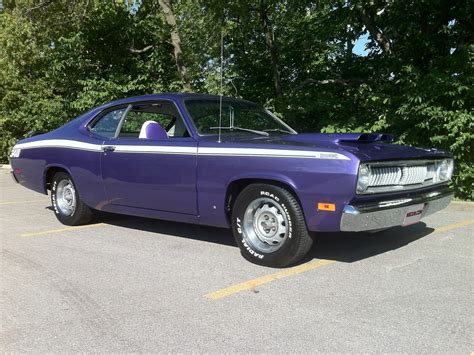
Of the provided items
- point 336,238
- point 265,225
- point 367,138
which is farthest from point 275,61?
point 265,225

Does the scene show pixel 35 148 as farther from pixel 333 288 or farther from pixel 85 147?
pixel 333 288

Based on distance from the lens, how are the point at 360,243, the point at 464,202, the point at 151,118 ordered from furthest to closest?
the point at 464,202 < the point at 151,118 < the point at 360,243

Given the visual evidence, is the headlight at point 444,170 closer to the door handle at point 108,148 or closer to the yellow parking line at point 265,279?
the yellow parking line at point 265,279

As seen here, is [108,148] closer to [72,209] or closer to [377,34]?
[72,209]

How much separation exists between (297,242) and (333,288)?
0.55m

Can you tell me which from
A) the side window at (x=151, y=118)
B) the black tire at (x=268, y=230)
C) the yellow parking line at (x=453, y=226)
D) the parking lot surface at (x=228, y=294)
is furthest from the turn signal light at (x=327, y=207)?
the yellow parking line at (x=453, y=226)

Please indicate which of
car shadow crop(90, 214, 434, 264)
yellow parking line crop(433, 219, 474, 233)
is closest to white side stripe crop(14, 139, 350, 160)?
car shadow crop(90, 214, 434, 264)

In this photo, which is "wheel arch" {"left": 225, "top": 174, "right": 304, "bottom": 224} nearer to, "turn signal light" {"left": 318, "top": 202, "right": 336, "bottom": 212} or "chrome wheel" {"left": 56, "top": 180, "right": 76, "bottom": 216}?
"turn signal light" {"left": 318, "top": 202, "right": 336, "bottom": 212}

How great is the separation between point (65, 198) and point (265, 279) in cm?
369

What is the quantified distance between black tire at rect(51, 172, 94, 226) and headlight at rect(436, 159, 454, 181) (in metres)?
4.33

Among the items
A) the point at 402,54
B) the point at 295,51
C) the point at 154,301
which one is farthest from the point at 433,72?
the point at 154,301

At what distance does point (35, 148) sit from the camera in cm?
735

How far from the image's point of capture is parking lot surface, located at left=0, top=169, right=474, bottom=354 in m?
3.32

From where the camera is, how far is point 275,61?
475 inches
